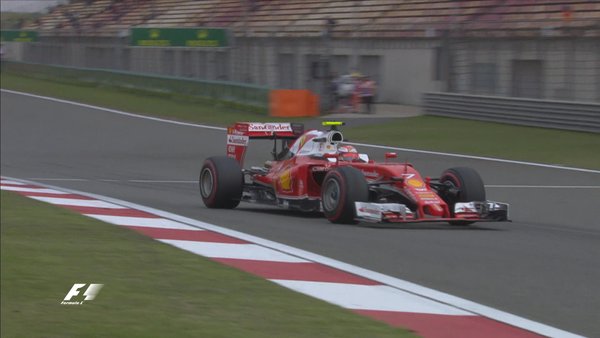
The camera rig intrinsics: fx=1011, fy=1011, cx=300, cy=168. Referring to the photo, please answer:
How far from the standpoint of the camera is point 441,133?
22922 mm

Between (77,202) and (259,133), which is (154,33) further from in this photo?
(259,133)

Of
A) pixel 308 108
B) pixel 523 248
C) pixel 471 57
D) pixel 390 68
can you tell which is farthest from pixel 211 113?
pixel 523 248

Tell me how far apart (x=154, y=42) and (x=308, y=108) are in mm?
11230

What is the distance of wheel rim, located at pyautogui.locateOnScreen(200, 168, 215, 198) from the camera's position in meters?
12.7

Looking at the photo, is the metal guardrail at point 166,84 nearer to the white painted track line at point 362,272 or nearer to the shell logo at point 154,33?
the shell logo at point 154,33

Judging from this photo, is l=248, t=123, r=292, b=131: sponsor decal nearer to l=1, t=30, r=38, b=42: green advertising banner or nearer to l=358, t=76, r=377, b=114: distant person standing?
l=358, t=76, r=377, b=114: distant person standing

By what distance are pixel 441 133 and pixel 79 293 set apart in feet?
55.8

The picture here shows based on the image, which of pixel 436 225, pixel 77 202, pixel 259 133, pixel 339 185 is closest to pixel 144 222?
pixel 339 185

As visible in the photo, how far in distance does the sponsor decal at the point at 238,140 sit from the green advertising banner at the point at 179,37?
21323mm

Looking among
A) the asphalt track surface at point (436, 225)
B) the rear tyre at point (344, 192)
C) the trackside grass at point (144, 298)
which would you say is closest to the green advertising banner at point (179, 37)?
the asphalt track surface at point (436, 225)

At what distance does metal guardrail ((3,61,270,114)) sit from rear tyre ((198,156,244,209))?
1577 cm

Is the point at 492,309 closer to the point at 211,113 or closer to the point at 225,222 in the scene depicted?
the point at 225,222

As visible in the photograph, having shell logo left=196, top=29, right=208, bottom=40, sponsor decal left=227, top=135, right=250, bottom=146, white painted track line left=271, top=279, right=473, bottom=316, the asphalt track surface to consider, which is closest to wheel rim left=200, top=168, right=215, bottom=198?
the asphalt track surface

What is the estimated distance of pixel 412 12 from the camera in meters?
30.9
